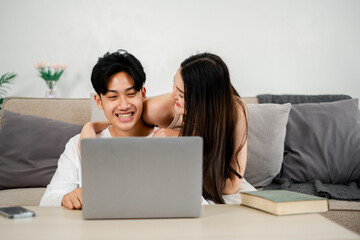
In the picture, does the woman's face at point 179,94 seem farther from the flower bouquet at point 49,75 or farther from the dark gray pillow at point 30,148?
the flower bouquet at point 49,75

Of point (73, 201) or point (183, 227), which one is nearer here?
point (183, 227)

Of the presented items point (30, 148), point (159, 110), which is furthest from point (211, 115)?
point (30, 148)

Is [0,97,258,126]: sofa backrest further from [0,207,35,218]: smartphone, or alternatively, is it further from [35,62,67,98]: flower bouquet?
[0,207,35,218]: smartphone

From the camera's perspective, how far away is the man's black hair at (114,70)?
5.72 ft

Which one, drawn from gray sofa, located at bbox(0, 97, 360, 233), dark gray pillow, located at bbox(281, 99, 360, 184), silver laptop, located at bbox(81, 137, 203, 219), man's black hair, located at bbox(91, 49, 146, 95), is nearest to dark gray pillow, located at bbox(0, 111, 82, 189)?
gray sofa, located at bbox(0, 97, 360, 233)

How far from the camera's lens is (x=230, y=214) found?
3.35 ft

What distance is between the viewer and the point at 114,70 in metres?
1.75

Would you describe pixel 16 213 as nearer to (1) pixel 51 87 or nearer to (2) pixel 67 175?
(2) pixel 67 175

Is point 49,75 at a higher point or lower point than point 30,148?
higher

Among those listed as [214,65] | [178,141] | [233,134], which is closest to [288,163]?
[233,134]

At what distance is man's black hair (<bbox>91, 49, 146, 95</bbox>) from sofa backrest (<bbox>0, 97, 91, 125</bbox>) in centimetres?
80

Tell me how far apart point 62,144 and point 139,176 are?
1.49 m

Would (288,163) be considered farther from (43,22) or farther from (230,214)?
(43,22)

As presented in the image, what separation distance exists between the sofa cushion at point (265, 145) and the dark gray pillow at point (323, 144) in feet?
0.31
